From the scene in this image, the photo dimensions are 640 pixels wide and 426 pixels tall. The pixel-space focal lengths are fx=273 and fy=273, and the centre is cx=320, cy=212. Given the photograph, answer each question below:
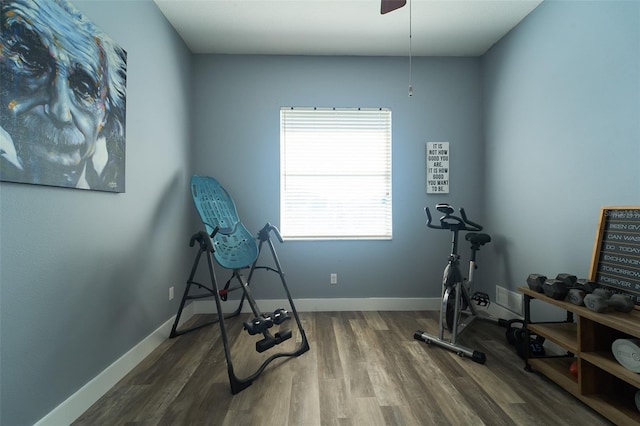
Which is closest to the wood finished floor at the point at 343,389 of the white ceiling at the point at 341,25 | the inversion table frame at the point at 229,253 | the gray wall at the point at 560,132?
the inversion table frame at the point at 229,253

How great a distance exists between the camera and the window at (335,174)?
3027mm

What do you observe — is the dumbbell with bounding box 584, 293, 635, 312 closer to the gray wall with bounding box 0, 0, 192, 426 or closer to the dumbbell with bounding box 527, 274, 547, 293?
the dumbbell with bounding box 527, 274, 547, 293

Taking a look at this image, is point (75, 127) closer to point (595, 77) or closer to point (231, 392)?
point (231, 392)

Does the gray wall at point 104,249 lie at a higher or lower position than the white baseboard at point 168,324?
higher

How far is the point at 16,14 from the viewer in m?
1.16

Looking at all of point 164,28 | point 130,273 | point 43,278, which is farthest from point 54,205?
point 164,28

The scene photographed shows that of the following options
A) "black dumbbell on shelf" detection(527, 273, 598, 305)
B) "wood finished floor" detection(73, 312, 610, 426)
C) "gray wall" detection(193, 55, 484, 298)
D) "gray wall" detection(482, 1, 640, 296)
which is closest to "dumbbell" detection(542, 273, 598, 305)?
"black dumbbell on shelf" detection(527, 273, 598, 305)

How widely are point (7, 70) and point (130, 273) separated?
51.0 inches

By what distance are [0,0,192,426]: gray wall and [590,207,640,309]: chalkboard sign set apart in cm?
300

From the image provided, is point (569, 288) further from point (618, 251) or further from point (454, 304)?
point (454, 304)

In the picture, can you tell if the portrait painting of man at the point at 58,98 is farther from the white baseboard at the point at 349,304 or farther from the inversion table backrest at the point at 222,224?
the white baseboard at the point at 349,304

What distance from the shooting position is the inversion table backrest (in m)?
2.17

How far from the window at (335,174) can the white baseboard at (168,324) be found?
729 millimetres

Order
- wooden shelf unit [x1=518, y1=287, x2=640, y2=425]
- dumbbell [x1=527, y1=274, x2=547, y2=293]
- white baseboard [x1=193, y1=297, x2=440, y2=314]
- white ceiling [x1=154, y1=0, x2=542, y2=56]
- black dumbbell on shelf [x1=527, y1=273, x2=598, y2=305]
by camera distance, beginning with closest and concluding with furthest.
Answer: wooden shelf unit [x1=518, y1=287, x2=640, y2=425]
black dumbbell on shelf [x1=527, y1=273, x2=598, y2=305]
dumbbell [x1=527, y1=274, x2=547, y2=293]
white ceiling [x1=154, y1=0, x2=542, y2=56]
white baseboard [x1=193, y1=297, x2=440, y2=314]
